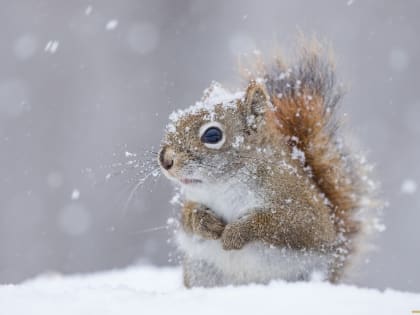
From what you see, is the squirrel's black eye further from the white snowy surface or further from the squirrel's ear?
the white snowy surface

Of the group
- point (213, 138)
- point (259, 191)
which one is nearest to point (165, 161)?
point (213, 138)

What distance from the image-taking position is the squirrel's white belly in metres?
2.58

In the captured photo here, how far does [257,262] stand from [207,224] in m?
0.23

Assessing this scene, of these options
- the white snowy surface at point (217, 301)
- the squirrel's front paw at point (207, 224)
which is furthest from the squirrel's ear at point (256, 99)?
the white snowy surface at point (217, 301)

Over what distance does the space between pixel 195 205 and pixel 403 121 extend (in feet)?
21.4

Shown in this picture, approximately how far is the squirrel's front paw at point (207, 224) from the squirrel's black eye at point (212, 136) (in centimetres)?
26

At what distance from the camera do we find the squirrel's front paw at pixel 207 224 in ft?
8.52

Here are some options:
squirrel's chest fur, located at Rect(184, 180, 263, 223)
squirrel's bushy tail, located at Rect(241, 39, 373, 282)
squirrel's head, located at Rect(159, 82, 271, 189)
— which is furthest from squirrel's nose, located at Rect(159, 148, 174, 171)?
squirrel's bushy tail, located at Rect(241, 39, 373, 282)

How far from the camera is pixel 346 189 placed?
2.97 metres

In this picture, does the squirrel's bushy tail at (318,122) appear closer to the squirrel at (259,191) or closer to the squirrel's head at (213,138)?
the squirrel at (259,191)

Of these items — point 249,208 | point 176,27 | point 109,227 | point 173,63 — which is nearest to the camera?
point 249,208

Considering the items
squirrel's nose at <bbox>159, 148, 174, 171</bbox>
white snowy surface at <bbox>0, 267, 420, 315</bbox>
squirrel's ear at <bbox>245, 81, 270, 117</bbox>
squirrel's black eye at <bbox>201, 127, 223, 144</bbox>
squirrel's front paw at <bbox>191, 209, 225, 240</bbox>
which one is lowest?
white snowy surface at <bbox>0, 267, 420, 315</bbox>

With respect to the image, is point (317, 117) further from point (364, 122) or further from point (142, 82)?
point (142, 82)

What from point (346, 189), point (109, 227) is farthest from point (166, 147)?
point (109, 227)
